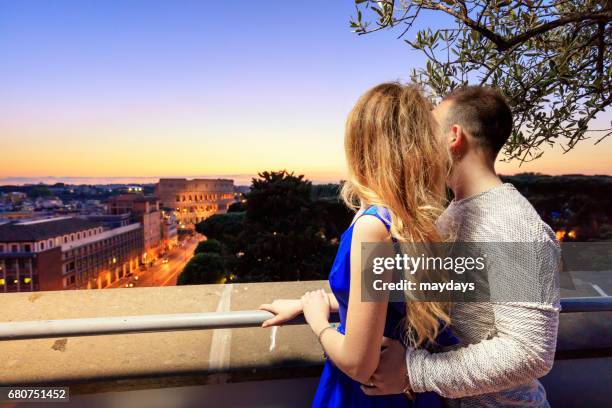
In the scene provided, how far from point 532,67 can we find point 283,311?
91.3 inches

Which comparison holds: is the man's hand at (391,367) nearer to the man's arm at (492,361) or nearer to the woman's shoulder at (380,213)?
the man's arm at (492,361)

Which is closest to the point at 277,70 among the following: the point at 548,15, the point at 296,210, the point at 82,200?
the point at 296,210

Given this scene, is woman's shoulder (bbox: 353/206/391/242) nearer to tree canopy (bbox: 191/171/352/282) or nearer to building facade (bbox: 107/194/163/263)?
tree canopy (bbox: 191/171/352/282)

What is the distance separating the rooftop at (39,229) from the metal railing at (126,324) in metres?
35.4

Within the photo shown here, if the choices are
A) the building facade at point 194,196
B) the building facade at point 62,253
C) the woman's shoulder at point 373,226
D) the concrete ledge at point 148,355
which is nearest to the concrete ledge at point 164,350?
the concrete ledge at point 148,355

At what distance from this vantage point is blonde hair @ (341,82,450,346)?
70 centimetres

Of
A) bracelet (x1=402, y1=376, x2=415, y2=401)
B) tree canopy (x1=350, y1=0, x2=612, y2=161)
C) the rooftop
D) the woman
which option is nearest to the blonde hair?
the woman

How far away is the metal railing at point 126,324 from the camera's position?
845mm

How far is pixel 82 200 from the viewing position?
27.5 metres

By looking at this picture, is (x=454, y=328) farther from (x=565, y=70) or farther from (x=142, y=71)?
(x=142, y=71)

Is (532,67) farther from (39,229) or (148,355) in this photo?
(39,229)

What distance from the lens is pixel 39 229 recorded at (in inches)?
1186

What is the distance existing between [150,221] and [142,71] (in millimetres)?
26892

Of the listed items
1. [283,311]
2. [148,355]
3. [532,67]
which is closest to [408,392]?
[283,311]
